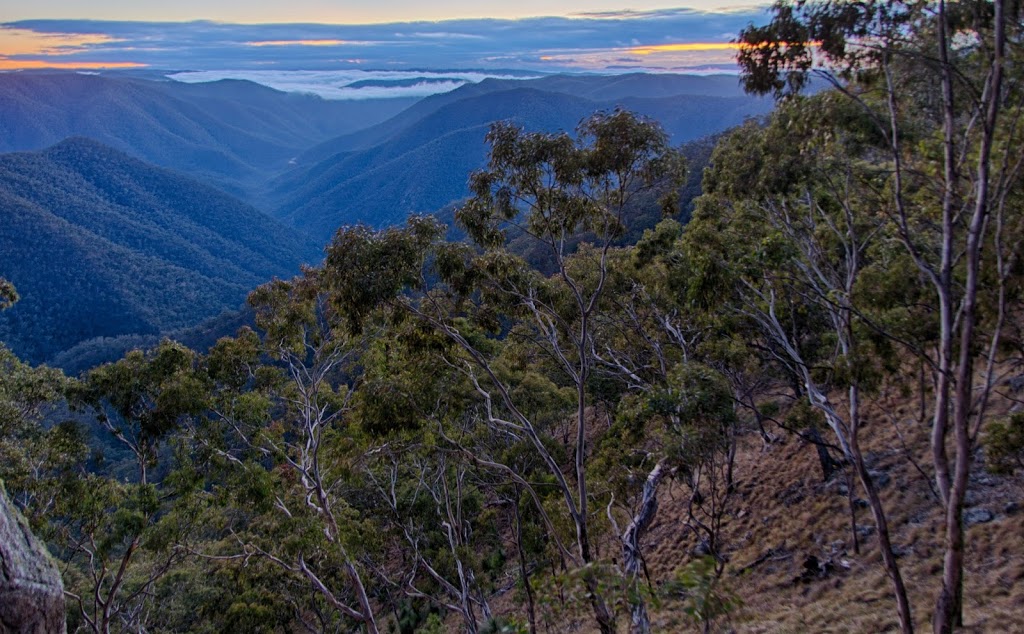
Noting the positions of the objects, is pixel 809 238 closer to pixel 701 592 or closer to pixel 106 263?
pixel 701 592

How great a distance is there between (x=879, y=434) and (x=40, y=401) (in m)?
16.7

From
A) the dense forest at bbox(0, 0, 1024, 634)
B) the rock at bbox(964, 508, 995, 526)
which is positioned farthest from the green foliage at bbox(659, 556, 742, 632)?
the rock at bbox(964, 508, 995, 526)

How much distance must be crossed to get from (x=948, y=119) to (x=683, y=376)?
364 centimetres

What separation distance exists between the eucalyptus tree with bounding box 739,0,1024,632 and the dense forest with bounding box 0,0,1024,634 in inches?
1.7

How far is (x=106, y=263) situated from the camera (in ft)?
461

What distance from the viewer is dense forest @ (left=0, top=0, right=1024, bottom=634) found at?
6.82m

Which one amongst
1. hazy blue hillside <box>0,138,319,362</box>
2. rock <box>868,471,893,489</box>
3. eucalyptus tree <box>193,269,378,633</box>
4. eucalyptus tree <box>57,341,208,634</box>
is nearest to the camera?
eucalyptus tree <box>57,341,208,634</box>

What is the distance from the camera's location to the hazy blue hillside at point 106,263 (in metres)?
124

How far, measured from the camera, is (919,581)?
9594 mm

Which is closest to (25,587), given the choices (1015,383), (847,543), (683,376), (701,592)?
(701,592)

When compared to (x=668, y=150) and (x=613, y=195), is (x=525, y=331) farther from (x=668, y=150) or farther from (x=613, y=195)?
(x=668, y=150)

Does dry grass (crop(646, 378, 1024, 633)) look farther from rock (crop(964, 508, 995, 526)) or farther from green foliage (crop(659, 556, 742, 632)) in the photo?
green foliage (crop(659, 556, 742, 632))

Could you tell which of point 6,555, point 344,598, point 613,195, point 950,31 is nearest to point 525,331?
point 613,195

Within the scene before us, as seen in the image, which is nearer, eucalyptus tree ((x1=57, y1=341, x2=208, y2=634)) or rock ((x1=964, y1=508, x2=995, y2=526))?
rock ((x1=964, y1=508, x2=995, y2=526))
